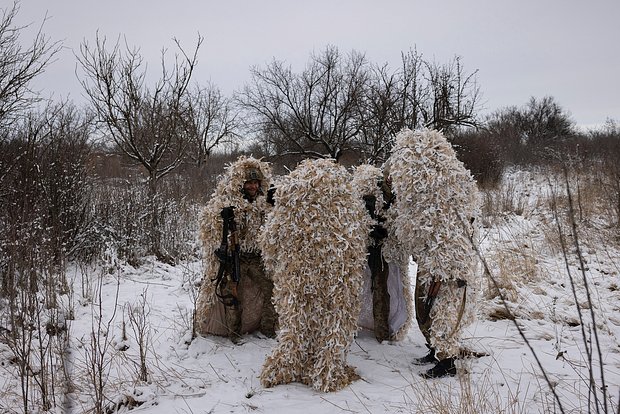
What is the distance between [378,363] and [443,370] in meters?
0.63

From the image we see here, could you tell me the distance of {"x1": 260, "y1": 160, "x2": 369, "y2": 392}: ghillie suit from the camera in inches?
128

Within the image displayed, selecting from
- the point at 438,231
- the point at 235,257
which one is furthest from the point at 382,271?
the point at 235,257

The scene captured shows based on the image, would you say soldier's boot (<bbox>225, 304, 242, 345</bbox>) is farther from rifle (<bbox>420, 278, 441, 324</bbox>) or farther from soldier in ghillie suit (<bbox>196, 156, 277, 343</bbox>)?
rifle (<bbox>420, 278, 441, 324</bbox>)

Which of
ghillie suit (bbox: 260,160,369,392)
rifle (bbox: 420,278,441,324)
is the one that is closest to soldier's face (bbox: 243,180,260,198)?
ghillie suit (bbox: 260,160,369,392)

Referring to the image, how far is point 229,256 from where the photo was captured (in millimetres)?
4082

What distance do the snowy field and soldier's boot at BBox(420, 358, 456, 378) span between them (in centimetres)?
6

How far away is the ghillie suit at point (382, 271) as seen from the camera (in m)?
3.86

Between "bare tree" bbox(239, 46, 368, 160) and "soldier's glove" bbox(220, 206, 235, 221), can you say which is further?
"bare tree" bbox(239, 46, 368, 160)

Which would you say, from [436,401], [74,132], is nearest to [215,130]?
[74,132]

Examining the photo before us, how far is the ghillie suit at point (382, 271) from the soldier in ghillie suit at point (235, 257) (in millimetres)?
1015

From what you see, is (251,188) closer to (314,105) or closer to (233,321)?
(233,321)

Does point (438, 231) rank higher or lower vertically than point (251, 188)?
lower

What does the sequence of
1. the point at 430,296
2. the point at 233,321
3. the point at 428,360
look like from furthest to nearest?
the point at 233,321
the point at 428,360
the point at 430,296

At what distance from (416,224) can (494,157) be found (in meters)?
14.4
